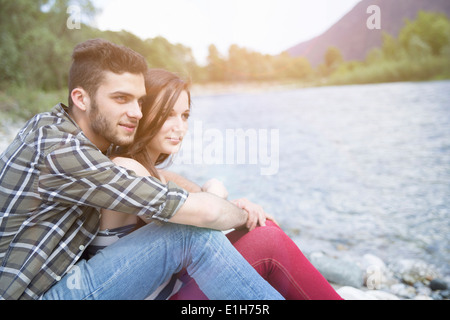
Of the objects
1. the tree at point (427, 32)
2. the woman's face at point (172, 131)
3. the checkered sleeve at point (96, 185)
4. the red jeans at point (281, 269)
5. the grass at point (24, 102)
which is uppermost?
the tree at point (427, 32)

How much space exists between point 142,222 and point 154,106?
605 millimetres

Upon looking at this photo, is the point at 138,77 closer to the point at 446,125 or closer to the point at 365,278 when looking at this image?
the point at 365,278

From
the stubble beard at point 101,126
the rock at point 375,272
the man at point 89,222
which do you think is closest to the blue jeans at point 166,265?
the man at point 89,222

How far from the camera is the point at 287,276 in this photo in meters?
1.50

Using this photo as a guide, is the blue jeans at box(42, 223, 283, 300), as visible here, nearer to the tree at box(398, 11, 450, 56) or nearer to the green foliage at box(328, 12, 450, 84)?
the green foliage at box(328, 12, 450, 84)

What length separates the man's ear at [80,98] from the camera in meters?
1.44

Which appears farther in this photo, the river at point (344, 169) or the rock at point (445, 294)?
the river at point (344, 169)

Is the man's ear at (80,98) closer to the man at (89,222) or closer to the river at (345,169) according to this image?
the man at (89,222)

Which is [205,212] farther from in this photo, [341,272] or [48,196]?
[341,272]

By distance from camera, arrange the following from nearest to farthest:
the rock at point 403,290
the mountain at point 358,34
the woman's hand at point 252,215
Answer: the woman's hand at point 252,215
the rock at point 403,290
the mountain at point 358,34

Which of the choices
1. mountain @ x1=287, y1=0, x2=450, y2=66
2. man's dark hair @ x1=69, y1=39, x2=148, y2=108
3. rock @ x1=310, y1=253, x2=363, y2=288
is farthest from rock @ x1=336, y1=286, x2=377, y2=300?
mountain @ x1=287, y1=0, x2=450, y2=66

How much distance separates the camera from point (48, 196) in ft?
3.74

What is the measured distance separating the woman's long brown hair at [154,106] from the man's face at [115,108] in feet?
0.55

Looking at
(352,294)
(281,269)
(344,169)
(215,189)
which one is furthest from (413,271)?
(344,169)
